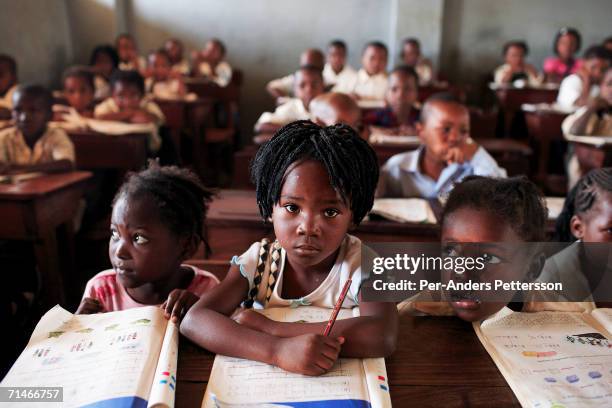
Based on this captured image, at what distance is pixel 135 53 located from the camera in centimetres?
639

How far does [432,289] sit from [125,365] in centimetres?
50

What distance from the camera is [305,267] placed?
0.93 meters

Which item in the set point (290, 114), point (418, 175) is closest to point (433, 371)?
point (418, 175)

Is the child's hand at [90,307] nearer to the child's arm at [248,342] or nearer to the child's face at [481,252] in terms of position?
the child's arm at [248,342]

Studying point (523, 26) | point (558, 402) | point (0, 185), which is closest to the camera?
point (558, 402)

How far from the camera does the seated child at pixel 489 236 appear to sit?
86 cm

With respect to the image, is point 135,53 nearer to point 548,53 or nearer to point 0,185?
point 0,185

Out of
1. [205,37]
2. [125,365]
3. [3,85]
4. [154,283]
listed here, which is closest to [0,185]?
[154,283]

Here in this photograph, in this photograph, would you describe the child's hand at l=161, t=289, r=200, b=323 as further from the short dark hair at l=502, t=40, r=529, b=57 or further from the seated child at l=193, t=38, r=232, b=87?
the short dark hair at l=502, t=40, r=529, b=57

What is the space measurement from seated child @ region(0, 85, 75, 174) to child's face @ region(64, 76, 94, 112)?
136cm

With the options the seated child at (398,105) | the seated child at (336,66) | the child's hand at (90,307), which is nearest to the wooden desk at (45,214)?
the child's hand at (90,307)

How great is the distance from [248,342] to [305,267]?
0.74 ft

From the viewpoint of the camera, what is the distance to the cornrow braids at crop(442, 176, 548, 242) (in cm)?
97

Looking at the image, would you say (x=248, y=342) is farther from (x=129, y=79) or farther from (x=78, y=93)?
(x=78, y=93)
